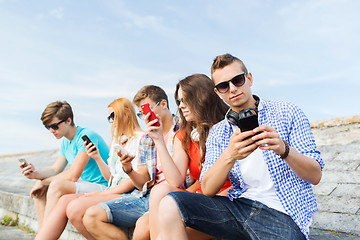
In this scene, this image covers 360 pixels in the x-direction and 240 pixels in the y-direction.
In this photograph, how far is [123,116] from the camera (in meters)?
4.12

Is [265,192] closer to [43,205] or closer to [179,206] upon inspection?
[179,206]

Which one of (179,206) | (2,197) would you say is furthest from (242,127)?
(2,197)

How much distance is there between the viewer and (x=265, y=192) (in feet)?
7.68

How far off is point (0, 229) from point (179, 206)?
20.5ft

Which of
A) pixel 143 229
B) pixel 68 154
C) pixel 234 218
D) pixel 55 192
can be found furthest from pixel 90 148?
pixel 234 218

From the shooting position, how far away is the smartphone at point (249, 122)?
1950 mm

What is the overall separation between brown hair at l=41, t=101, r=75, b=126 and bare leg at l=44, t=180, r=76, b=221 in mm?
1041

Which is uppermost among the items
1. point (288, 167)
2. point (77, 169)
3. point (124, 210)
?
point (288, 167)

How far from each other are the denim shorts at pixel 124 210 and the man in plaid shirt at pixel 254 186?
1134 mm

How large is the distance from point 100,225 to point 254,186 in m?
1.67

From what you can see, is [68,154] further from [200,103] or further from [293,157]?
[293,157]

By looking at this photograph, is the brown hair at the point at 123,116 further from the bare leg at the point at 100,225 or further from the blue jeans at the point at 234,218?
the blue jeans at the point at 234,218

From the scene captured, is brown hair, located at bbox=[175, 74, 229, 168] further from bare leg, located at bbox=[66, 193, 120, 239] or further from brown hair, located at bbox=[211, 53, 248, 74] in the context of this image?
bare leg, located at bbox=[66, 193, 120, 239]

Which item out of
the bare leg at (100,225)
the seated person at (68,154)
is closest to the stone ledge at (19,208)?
the seated person at (68,154)
